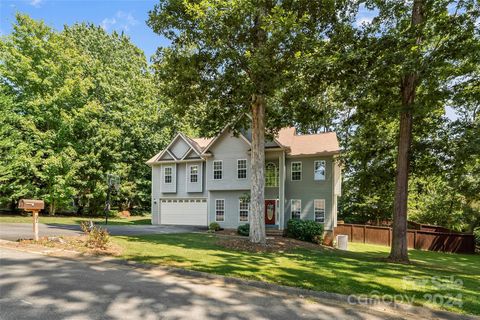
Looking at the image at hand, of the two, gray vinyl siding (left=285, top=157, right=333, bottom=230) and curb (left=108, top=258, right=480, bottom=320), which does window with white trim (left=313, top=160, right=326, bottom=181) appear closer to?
gray vinyl siding (left=285, top=157, right=333, bottom=230)

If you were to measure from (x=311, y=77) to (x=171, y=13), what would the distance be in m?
6.63

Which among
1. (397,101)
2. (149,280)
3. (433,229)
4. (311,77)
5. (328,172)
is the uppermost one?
(311,77)

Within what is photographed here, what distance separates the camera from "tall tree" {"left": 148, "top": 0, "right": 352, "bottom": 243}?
1227 cm

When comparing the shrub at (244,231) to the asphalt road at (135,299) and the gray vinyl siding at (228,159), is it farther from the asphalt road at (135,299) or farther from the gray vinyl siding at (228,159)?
the asphalt road at (135,299)

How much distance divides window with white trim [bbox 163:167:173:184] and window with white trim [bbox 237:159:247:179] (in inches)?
265

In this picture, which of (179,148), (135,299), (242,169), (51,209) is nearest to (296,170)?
(242,169)

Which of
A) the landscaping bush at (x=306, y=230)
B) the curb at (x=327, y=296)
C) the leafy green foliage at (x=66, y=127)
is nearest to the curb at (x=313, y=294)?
the curb at (x=327, y=296)

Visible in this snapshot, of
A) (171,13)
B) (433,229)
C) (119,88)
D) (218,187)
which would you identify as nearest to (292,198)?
(218,187)

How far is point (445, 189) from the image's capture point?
2608 cm

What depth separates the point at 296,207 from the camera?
2231 centimetres

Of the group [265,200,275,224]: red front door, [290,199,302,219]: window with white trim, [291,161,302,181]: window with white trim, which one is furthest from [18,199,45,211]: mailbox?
[291,161,302,181]: window with white trim

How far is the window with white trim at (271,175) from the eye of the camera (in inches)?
887

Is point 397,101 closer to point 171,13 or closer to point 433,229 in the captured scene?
point 171,13

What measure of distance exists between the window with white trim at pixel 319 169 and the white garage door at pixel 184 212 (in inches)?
350
